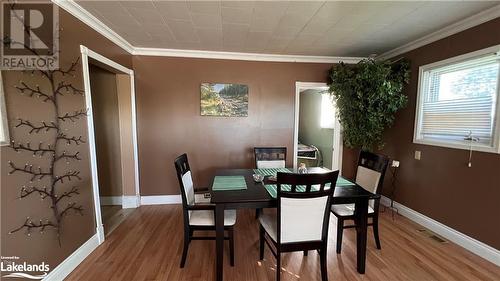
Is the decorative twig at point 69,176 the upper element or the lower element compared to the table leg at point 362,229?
upper

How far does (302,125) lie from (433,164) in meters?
3.83

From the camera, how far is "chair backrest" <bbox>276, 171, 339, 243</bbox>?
164cm

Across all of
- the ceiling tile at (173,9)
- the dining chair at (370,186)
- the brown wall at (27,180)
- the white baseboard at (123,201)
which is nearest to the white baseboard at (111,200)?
the white baseboard at (123,201)

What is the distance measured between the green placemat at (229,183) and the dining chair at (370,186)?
1045 millimetres

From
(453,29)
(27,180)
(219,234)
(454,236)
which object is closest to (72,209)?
(27,180)

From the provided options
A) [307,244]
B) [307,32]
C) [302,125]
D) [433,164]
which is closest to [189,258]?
[307,244]

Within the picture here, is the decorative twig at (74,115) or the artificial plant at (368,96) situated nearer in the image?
the decorative twig at (74,115)

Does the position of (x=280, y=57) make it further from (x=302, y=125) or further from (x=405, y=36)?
(x=302, y=125)

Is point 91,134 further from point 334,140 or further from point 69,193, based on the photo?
point 334,140

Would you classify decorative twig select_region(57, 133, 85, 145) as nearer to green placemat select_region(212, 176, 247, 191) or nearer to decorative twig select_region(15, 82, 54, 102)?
decorative twig select_region(15, 82, 54, 102)

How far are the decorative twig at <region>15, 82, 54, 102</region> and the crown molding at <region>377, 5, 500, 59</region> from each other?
4142 millimetres

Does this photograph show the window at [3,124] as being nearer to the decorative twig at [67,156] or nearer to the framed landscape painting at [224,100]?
the decorative twig at [67,156]

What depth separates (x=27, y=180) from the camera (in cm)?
165

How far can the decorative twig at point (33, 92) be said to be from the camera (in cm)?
162
